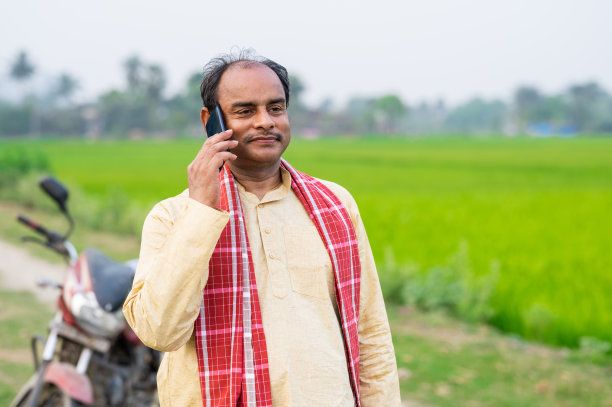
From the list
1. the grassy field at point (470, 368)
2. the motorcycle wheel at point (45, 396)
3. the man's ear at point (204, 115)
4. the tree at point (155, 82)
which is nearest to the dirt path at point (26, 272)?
the grassy field at point (470, 368)

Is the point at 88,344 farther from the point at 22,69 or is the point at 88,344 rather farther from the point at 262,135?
the point at 22,69

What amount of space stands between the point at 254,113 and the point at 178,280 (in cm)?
45

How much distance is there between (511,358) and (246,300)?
353 cm

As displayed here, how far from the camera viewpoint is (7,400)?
13.0 ft

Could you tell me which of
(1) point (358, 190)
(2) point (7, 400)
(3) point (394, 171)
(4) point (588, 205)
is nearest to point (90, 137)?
(3) point (394, 171)

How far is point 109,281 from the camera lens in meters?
2.79

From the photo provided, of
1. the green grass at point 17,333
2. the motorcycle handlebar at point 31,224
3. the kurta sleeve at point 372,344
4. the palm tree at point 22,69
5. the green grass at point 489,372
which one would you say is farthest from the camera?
the palm tree at point 22,69

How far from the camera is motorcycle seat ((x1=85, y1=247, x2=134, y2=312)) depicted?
274 cm

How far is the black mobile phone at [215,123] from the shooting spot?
1.50m

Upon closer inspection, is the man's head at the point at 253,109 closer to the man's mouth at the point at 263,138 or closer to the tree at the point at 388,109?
the man's mouth at the point at 263,138

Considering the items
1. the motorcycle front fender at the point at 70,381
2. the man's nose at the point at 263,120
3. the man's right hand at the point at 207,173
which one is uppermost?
the man's nose at the point at 263,120

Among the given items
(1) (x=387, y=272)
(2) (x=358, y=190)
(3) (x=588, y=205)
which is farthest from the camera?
(2) (x=358, y=190)

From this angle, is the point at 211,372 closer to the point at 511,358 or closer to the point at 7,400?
the point at 7,400

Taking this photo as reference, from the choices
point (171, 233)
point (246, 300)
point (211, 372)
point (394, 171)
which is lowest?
point (394, 171)
